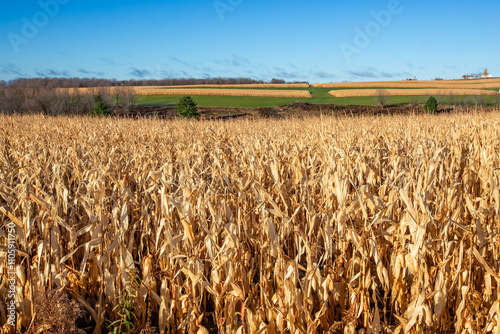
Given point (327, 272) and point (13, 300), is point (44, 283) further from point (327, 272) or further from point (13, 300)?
point (327, 272)

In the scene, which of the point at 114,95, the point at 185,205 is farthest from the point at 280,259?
the point at 114,95

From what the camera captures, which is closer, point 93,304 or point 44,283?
point 44,283

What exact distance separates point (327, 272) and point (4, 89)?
130 ft

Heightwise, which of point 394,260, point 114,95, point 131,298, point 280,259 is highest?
point 114,95

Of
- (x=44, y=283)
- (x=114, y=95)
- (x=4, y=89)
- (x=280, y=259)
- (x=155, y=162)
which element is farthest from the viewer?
(x=114, y=95)

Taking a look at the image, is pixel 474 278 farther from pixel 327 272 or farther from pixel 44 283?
pixel 44 283

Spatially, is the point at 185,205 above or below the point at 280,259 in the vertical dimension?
above

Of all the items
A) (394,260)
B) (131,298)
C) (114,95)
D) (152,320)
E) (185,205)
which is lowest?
(152,320)

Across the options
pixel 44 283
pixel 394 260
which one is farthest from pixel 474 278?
pixel 44 283

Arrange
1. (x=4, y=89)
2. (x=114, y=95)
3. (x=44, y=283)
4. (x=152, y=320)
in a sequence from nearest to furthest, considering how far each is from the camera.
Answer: (x=44, y=283), (x=152, y=320), (x=4, y=89), (x=114, y=95)

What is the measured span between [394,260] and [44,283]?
2220 millimetres

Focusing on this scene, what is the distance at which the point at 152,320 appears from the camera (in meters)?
2.44

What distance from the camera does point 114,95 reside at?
43.2 m

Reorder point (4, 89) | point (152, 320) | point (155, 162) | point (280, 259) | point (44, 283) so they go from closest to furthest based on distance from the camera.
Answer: point (280, 259) → point (44, 283) → point (152, 320) → point (155, 162) → point (4, 89)
